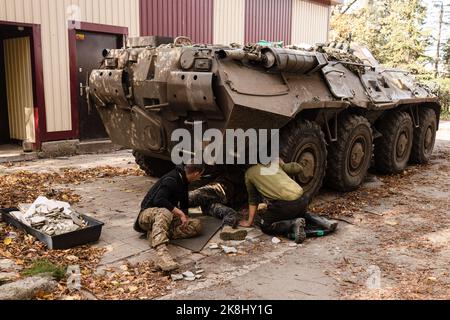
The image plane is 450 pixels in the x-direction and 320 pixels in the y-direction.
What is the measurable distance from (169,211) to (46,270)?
1379 millimetres

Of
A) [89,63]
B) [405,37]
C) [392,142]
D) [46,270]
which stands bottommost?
[46,270]

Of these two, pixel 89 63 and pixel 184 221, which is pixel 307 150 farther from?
pixel 89 63

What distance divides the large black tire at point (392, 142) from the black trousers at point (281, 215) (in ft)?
12.8

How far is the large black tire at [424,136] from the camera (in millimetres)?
10023

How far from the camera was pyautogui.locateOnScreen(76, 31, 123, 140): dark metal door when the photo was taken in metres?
10.9

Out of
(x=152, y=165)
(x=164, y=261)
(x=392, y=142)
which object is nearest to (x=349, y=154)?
(x=392, y=142)

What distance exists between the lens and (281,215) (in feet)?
18.1

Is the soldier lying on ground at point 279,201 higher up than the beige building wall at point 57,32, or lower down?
lower down

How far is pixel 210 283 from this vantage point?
14.0 feet

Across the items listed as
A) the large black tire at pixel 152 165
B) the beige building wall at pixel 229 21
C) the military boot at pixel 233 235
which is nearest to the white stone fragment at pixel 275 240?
the military boot at pixel 233 235

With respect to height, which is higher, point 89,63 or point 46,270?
point 89,63

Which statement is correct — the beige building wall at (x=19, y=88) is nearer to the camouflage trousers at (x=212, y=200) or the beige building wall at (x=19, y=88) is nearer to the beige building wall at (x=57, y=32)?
the beige building wall at (x=57, y=32)

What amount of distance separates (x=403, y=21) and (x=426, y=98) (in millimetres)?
21037
